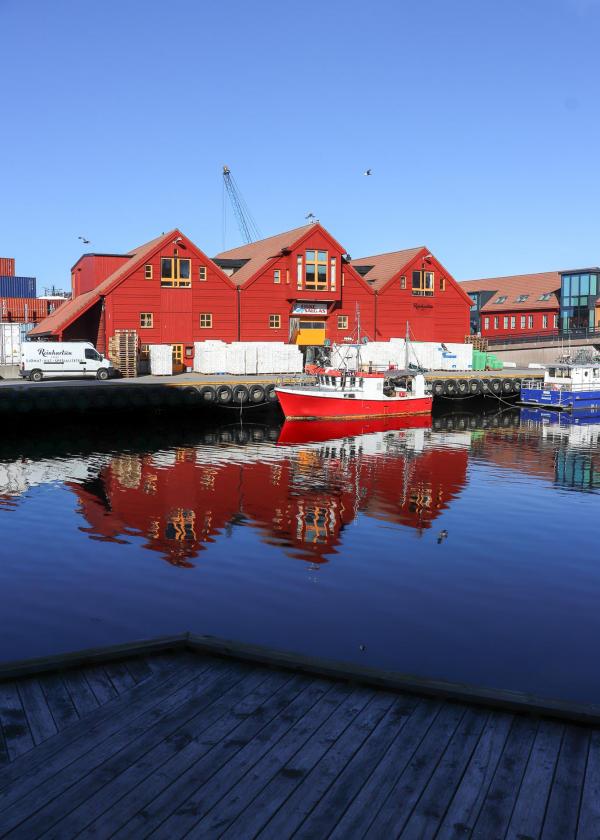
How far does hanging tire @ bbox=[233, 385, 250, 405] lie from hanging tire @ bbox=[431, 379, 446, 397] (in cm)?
1709

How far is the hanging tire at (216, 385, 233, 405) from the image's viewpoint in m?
54.0

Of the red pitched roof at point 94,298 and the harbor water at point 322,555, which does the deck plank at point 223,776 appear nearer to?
the harbor water at point 322,555

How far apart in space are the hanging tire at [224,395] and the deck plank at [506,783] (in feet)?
153

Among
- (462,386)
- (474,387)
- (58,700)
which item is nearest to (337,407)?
(462,386)

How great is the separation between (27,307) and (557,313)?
70015 mm

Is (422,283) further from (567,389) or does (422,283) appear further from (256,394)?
(256,394)

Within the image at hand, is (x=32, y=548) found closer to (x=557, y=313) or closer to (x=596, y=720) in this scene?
(x=596, y=720)

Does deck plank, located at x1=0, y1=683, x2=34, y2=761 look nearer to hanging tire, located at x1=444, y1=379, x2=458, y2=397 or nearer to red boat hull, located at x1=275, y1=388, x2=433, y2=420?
red boat hull, located at x1=275, y1=388, x2=433, y2=420

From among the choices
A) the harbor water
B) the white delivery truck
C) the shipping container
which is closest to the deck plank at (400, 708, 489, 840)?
the harbor water

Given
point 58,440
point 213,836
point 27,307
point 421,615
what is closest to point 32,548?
point 421,615

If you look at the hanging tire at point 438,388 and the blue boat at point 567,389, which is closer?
the hanging tire at point 438,388

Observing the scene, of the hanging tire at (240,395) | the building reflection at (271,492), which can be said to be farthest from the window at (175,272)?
the building reflection at (271,492)

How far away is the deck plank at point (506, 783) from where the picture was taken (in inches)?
246

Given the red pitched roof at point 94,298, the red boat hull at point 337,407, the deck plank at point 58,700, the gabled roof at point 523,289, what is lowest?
the deck plank at point 58,700
